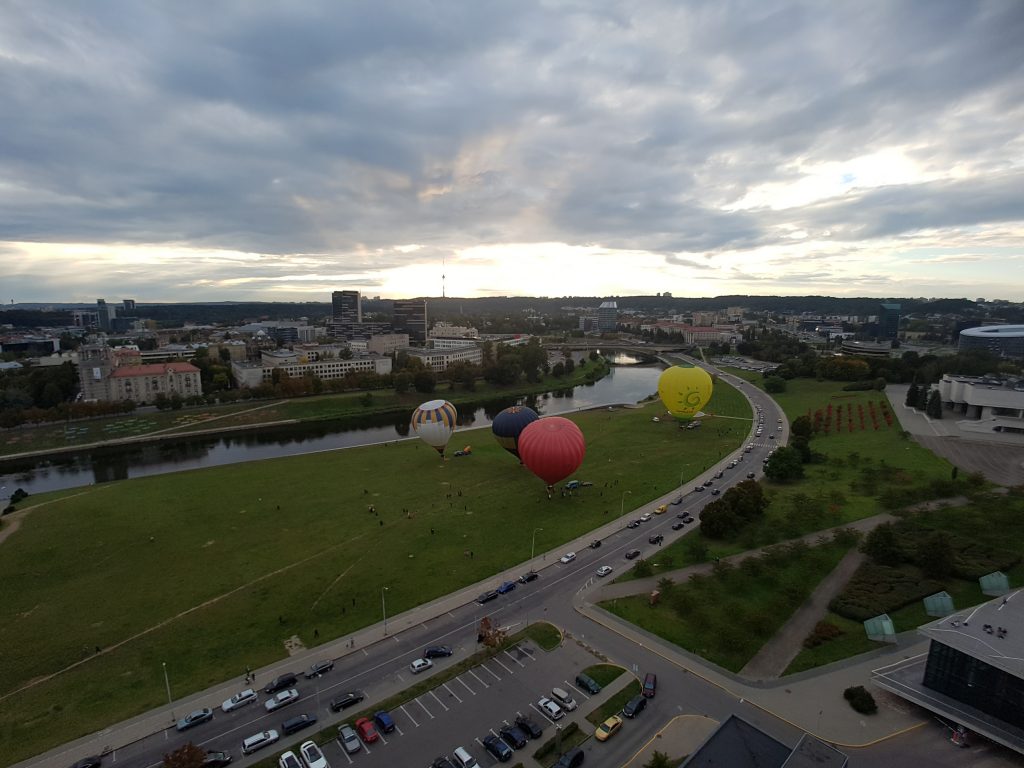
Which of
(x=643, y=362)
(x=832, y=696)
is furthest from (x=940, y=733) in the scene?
(x=643, y=362)

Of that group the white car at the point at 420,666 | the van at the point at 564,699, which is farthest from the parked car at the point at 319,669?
the van at the point at 564,699

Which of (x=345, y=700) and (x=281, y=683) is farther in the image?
(x=281, y=683)

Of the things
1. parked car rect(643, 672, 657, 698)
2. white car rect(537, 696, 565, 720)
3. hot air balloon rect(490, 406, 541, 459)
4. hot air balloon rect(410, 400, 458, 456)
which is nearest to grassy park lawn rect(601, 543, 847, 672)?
parked car rect(643, 672, 657, 698)

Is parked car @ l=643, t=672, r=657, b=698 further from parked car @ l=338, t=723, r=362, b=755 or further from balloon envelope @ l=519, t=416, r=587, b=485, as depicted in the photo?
balloon envelope @ l=519, t=416, r=587, b=485

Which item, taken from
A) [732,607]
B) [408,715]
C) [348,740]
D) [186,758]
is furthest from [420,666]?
[732,607]

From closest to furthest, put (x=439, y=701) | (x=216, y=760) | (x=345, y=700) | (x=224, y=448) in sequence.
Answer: (x=216, y=760)
(x=345, y=700)
(x=439, y=701)
(x=224, y=448)

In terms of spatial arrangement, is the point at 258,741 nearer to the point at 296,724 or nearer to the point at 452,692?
the point at 296,724
